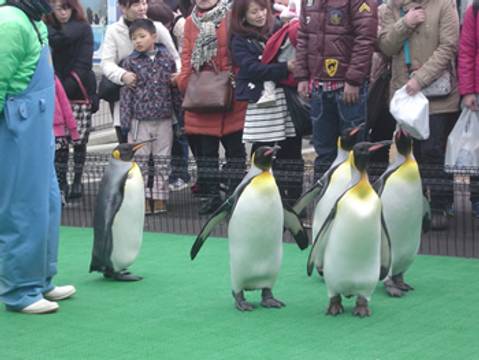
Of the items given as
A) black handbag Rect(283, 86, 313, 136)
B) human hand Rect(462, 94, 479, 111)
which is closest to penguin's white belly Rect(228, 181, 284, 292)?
human hand Rect(462, 94, 479, 111)

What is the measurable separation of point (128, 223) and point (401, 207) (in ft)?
4.99

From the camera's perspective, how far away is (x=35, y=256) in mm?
5664

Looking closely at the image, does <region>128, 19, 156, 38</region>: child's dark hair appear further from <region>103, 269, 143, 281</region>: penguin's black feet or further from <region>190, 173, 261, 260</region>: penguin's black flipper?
<region>190, 173, 261, 260</region>: penguin's black flipper

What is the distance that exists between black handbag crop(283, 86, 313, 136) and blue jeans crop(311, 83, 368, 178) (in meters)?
0.36

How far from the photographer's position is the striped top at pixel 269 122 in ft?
27.2

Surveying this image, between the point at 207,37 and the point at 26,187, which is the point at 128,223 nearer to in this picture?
the point at 26,187

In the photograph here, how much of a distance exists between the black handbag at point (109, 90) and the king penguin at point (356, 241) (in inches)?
161

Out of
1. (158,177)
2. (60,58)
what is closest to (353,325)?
(158,177)

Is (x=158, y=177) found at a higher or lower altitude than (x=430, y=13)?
lower

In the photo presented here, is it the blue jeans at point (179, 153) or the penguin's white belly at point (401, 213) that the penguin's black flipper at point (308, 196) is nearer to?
the penguin's white belly at point (401, 213)

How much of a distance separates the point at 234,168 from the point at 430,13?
171cm

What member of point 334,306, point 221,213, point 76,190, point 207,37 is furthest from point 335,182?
point 76,190

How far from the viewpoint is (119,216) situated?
6379 millimetres

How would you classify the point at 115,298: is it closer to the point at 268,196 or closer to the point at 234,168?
the point at 268,196
